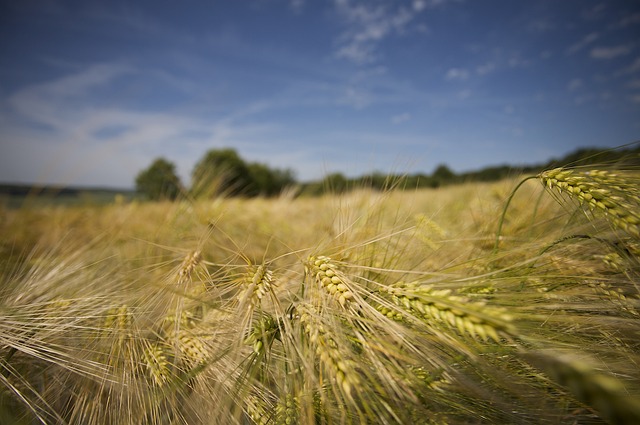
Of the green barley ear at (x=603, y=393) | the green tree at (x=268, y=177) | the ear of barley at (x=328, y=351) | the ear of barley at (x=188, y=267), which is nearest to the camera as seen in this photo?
the green barley ear at (x=603, y=393)

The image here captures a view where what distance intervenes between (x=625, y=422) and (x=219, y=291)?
777 mm

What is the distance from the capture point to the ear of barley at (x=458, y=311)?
15.2 inches

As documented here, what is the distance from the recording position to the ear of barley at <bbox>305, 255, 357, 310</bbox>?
61 centimetres

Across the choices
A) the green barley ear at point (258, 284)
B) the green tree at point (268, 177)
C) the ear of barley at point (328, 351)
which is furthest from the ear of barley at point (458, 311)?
the green tree at point (268, 177)

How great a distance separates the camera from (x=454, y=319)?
0.45 metres

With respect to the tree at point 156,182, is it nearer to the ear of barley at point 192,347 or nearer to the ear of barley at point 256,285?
the ear of barley at point 192,347

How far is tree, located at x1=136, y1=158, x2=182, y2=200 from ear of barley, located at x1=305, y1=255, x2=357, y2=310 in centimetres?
253

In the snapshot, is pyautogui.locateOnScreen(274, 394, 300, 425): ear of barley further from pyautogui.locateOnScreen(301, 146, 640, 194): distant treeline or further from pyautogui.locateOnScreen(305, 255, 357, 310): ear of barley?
pyautogui.locateOnScreen(301, 146, 640, 194): distant treeline

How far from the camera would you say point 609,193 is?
63 cm

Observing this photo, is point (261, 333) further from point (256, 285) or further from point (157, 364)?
point (157, 364)

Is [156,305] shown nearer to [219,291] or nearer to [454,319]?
[219,291]

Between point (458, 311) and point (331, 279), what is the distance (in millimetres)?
286

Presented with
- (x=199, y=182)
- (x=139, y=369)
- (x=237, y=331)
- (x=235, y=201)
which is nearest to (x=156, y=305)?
(x=139, y=369)

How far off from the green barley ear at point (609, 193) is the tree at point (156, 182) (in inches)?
116
